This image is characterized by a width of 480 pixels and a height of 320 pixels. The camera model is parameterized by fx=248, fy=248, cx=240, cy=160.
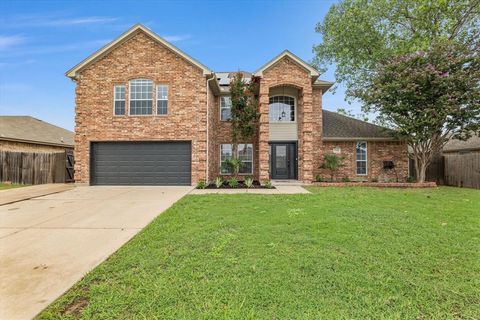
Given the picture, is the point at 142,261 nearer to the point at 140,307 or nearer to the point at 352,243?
the point at 140,307

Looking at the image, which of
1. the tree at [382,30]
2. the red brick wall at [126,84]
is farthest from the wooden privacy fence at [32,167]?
the tree at [382,30]

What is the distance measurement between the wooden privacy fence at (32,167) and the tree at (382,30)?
18514 mm

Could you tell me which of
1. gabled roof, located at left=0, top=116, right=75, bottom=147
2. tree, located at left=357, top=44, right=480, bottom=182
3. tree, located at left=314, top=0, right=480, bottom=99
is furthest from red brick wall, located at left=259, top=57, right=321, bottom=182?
gabled roof, located at left=0, top=116, right=75, bottom=147

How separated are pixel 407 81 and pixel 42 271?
49.4ft

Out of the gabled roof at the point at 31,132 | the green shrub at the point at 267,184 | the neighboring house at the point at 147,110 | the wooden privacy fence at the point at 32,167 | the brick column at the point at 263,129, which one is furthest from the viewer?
the gabled roof at the point at 31,132

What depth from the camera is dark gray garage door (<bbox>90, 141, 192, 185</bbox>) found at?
1321cm

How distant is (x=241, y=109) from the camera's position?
13.8 metres

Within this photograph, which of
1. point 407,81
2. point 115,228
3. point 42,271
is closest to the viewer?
point 42,271

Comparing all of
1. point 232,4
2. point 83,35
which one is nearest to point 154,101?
point 83,35

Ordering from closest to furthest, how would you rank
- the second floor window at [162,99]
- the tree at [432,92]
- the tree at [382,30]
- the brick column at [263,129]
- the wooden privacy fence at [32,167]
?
the tree at [432,92] → the second floor window at [162,99] → the brick column at [263,129] → the wooden privacy fence at [32,167] → the tree at [382,30]

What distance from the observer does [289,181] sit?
1483 cm

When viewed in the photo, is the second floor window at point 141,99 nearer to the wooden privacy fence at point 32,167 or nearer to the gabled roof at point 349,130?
the wooden privacy fence at point 32,167

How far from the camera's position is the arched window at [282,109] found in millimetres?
15602

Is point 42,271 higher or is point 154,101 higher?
point 154,101
